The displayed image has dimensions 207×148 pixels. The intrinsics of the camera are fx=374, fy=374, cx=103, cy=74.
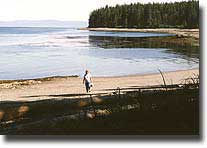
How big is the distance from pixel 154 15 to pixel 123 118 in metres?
1.91

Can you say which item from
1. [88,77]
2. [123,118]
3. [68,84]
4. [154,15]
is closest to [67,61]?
[88,77]

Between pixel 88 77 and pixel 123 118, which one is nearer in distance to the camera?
pixel 123 118

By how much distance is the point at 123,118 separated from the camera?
142 inches

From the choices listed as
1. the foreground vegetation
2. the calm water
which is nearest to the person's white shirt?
the calm water

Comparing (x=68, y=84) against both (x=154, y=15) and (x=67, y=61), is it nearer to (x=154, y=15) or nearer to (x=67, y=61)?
(x=67, y=61)

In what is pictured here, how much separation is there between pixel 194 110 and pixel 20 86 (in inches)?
197

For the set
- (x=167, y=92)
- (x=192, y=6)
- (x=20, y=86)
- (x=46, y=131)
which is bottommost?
(x=20, y=86)

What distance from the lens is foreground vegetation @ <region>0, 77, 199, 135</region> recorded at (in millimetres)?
Answer: 3584

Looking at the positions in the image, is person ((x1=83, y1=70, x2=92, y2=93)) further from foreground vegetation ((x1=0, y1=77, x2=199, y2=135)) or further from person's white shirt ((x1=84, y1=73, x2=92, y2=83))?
foreground vegetation ((x1=0, y1=77, x2=199, y2=135))

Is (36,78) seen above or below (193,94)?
below

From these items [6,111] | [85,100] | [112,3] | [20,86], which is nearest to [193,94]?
[85,100]

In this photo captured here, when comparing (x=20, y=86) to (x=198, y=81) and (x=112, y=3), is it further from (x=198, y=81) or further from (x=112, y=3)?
(x=198, y=81)

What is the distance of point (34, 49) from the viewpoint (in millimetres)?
6648

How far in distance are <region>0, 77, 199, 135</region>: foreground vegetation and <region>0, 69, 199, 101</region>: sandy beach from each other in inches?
15.6
